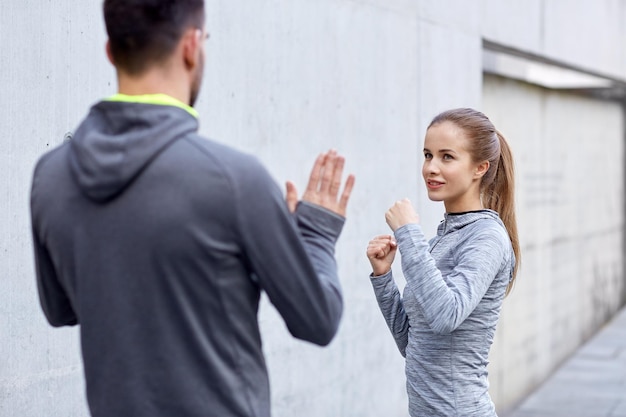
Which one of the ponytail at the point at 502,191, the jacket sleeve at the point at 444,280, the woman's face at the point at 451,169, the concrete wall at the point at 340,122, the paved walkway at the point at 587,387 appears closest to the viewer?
the jacket sleeve at the point at 444,280

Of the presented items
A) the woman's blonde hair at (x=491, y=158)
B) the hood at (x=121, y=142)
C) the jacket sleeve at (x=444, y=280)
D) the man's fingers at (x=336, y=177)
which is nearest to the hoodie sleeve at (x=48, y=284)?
the hood at (x=121, y=142)

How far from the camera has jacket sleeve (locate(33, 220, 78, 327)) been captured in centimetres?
204

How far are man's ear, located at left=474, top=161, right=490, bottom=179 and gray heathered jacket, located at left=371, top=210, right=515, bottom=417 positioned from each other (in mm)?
106

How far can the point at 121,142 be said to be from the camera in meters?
1.85

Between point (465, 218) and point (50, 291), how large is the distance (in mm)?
1350

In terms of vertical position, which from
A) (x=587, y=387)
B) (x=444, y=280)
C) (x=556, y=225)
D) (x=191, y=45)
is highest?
(x=191, y=45)

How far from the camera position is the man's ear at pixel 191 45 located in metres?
1.89

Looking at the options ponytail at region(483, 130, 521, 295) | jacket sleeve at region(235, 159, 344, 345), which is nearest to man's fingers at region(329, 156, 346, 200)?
jacket sleeve at region(235, 159, 344, 345)

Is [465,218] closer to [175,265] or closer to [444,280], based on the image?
[444,280]

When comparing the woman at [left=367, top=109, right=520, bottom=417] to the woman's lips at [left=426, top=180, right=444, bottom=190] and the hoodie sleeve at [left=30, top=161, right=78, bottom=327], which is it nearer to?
the woman's lips at [left=426, top=180, right=444, bottom=190]

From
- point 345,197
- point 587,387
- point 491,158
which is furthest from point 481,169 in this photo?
point 587,387

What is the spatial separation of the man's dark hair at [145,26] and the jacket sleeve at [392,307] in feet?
4.41

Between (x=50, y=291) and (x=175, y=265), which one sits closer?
(x=175, y=265)

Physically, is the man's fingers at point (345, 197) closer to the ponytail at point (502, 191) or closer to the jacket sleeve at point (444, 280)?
the jacket sleeve at point (444, 280)
